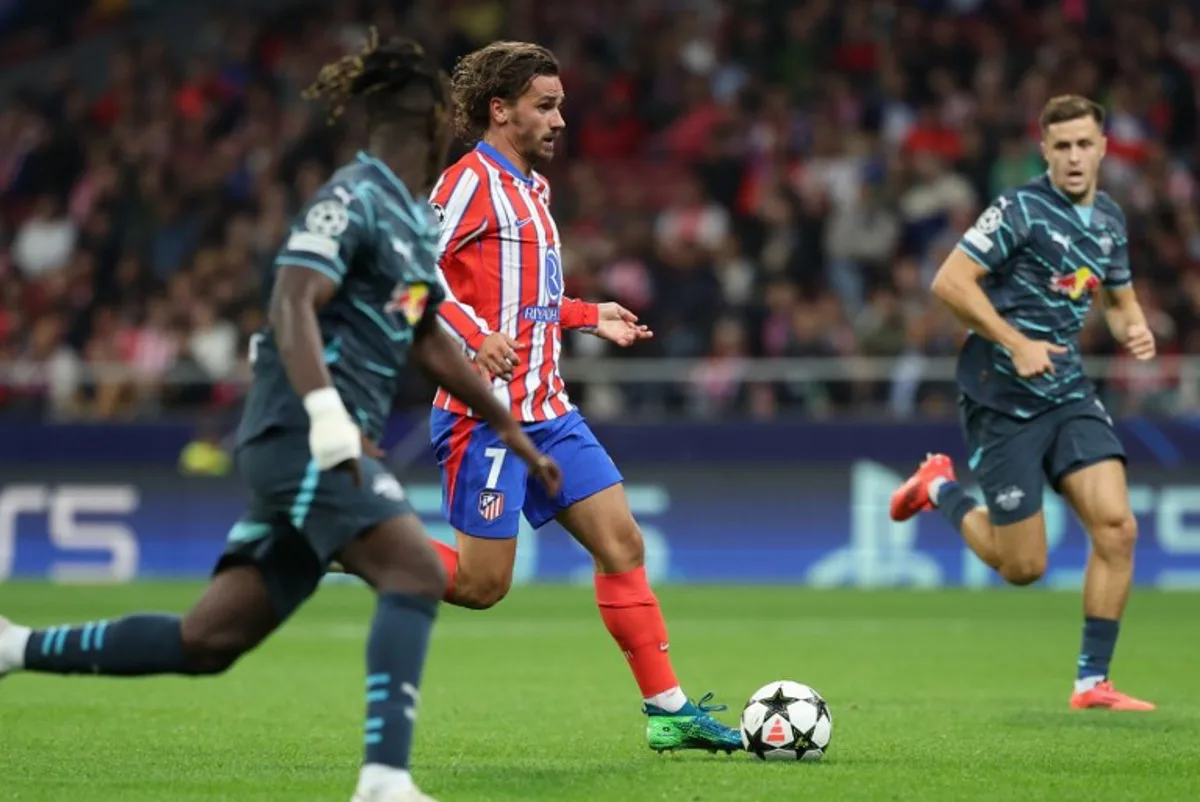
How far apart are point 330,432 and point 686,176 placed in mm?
17630

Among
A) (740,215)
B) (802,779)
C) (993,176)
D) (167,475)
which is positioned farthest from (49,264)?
(802,779)

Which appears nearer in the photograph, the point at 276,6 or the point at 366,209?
the point at 366,209

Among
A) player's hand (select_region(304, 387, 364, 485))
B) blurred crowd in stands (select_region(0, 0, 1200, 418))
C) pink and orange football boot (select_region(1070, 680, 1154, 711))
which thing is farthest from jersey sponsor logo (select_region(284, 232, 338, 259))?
blurred crowd in stands (select_region(0, 0, 1200, 418))

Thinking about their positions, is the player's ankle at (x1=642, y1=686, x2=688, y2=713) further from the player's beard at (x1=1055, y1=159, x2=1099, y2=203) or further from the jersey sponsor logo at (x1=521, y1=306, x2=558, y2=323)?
the player's beard at (x1=1055, y1=159, x2=1099, y2=203)

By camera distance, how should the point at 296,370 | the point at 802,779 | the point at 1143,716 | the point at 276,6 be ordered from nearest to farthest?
1. the point at 296,370
2. the point at 802,779
3. the point at 1143,716
4. the point at 276,6

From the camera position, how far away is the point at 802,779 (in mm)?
7098

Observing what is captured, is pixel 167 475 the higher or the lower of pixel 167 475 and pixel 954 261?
the lower

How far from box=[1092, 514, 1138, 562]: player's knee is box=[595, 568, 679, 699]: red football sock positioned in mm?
2787

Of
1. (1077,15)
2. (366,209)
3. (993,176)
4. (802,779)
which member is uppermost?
(1077,15)

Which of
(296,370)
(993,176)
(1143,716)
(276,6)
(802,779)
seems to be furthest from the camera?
(276,6)

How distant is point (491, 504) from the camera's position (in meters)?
8.06

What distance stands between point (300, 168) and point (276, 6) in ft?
16.4

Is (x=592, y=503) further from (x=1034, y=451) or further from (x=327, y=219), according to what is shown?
(x=1034, y=451)

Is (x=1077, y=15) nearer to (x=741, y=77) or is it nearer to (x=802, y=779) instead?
(x=741, y=77)
